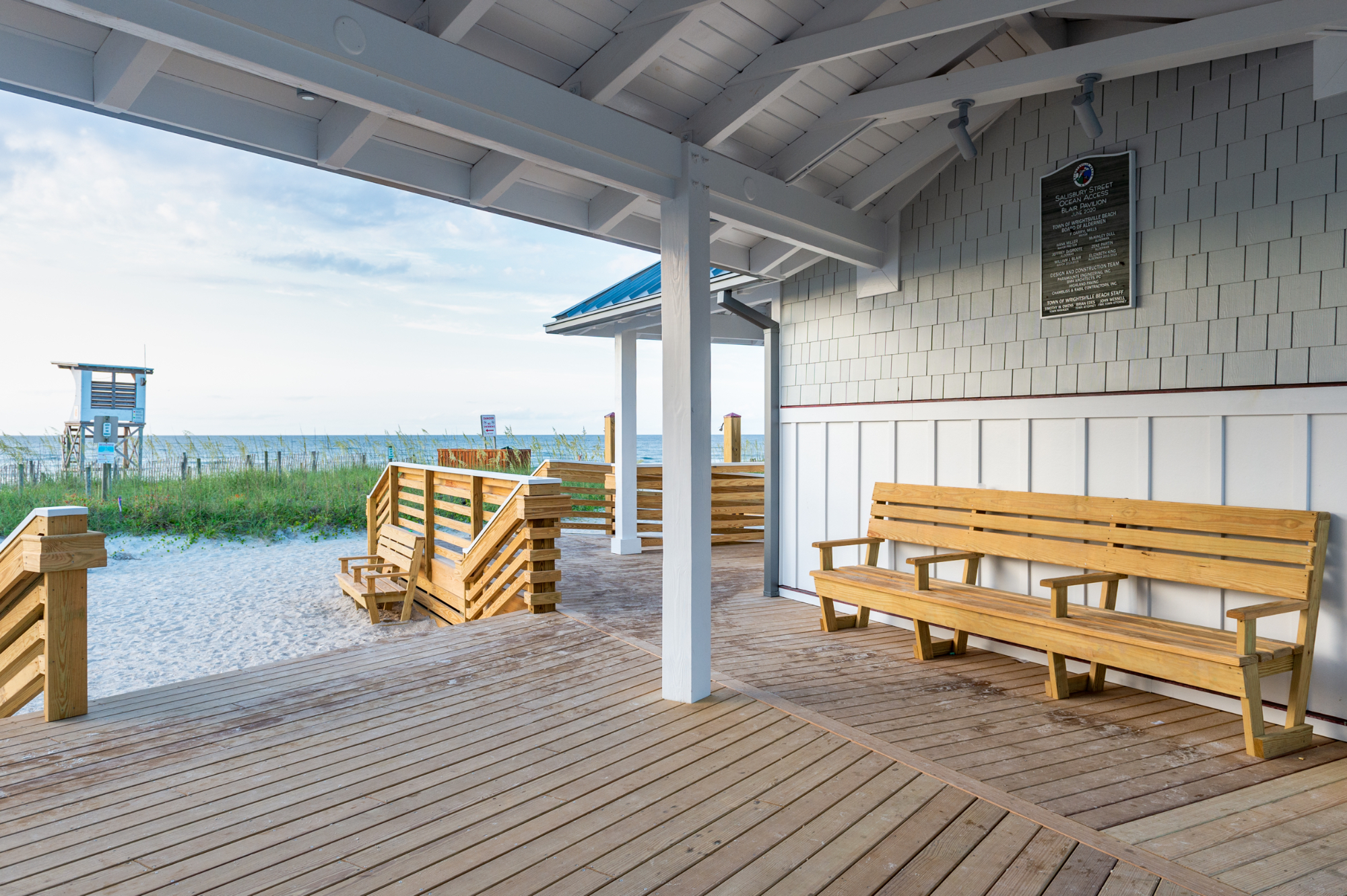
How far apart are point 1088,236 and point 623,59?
2.81 meters

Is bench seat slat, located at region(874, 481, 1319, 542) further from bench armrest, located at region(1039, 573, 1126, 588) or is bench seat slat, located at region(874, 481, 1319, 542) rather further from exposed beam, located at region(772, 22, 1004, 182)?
exposed beam, located at region(772, 22, 1004, 182)

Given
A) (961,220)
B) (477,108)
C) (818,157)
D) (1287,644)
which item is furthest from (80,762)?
(961,220)

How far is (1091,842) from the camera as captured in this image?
2230 mm

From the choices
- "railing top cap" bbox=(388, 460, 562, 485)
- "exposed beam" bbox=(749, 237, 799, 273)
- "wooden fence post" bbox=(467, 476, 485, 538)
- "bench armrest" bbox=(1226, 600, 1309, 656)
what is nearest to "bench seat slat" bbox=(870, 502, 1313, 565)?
"bench armrest" bbox=(1226, 600, 1309, 656)

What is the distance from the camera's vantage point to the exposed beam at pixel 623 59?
2969mm

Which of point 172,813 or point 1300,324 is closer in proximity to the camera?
point 172,813

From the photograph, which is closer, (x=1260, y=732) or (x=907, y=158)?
(x=1260, y=732)

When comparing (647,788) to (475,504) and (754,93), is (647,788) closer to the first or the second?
(754,93)

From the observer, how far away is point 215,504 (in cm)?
1209

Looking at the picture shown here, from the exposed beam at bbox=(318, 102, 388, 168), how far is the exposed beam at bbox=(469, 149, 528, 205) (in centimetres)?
57

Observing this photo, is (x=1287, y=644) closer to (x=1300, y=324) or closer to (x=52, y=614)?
(x=1300, y=324)

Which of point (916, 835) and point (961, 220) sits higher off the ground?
point (961, 220)

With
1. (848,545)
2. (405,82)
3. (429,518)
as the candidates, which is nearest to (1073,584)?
(848,545)

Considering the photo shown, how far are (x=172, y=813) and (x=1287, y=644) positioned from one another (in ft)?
14.8
